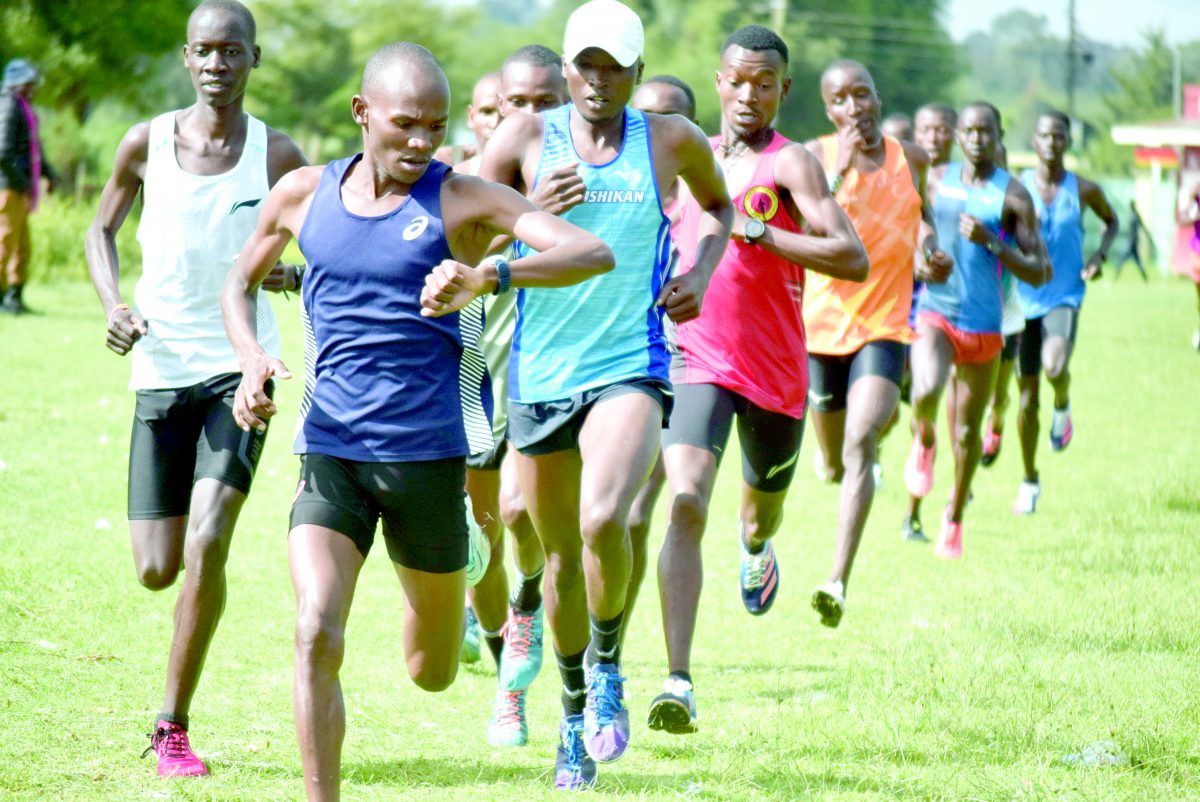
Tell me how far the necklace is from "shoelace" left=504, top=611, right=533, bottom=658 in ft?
7.20

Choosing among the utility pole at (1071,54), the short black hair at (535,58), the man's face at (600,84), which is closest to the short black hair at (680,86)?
the short black hair at (535,58)

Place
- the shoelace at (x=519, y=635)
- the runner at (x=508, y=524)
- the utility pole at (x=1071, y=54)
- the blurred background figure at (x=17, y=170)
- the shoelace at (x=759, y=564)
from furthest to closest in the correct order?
the utility pole at (x=1071, y=54)
the blurred background figure at (x=17, y=170)
the shoelace at (x=759, y=564)
the shoelace at (x=519, y=635)
the runner at (x=508, y=524)

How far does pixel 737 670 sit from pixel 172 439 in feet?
9.56

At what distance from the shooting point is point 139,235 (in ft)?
20.6

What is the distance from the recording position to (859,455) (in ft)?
27.6

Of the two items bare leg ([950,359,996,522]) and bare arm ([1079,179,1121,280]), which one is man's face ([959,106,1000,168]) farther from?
bare arm ([1079,179,1121,280])

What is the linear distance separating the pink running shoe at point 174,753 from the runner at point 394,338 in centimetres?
104

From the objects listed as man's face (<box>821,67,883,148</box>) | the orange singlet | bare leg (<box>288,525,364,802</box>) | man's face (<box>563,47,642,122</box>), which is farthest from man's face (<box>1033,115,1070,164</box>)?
bare leg (<box>288,525,364,802</box>)

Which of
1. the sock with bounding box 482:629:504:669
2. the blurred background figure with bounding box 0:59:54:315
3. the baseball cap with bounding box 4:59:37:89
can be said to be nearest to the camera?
the sock with bounding box 482:629:504:669

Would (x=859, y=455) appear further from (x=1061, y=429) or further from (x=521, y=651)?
(x=1061, y=429)

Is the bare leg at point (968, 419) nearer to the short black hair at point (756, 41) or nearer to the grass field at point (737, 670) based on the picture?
the grass field at point (737, 670)

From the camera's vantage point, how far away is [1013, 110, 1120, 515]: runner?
1259cm

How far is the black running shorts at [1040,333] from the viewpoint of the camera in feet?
43.0

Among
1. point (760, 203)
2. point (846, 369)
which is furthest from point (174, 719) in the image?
point (846, 369)
